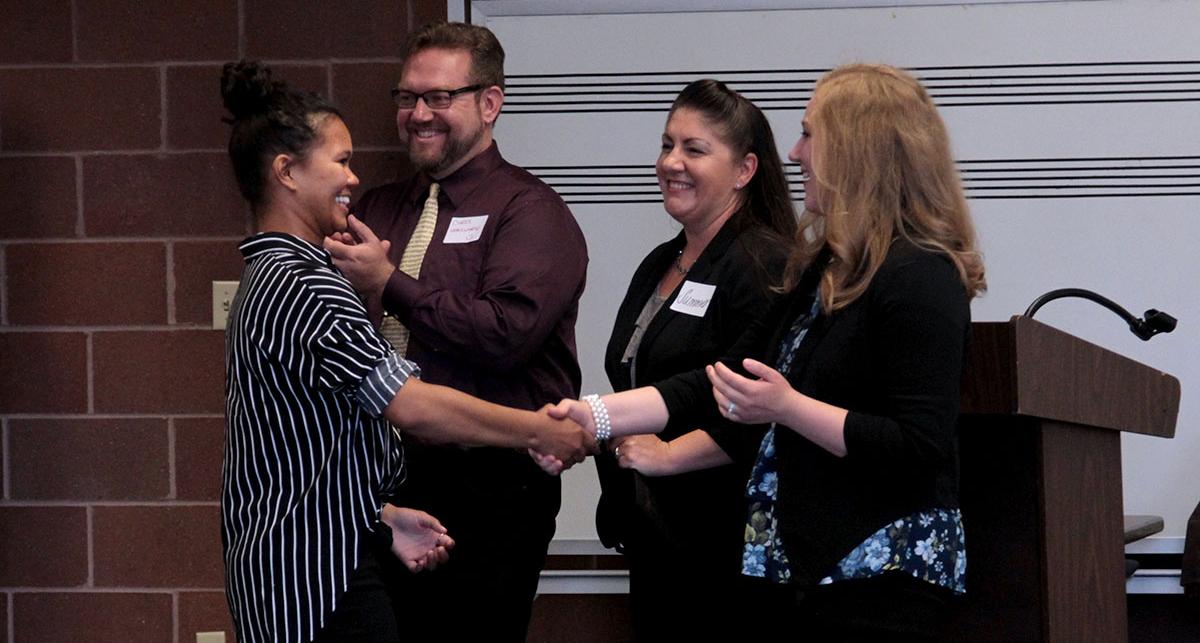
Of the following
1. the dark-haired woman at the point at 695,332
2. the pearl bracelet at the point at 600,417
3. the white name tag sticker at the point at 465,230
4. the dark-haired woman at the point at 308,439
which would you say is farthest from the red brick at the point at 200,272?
the pearl bracelet at the point at 600,417

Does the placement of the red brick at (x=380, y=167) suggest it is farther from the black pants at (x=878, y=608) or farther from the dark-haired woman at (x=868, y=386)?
the black pants at (x=878, y=608)

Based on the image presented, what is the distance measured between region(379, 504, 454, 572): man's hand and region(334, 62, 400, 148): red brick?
53.1 inches

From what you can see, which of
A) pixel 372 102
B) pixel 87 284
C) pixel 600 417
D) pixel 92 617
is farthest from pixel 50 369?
pixel 600 417

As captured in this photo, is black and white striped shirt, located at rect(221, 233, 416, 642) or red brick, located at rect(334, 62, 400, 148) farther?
red brick, located at rect(334, 62, 400, 148)

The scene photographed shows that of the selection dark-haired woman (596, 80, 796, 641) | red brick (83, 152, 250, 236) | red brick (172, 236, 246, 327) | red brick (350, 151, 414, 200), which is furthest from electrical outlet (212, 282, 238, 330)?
dark-haired woman (596, 80, 796, 641)

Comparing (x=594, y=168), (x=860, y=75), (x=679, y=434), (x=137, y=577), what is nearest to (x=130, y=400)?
(x=137, y=577)

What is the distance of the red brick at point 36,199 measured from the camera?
3373mm

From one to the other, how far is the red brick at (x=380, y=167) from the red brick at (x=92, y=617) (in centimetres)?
118

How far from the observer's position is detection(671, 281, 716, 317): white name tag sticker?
2.47 m

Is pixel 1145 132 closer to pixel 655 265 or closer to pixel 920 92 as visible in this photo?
pixel 655 265

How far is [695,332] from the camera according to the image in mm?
2459

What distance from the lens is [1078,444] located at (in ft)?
6.62

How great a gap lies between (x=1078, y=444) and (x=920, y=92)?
0.60 meters

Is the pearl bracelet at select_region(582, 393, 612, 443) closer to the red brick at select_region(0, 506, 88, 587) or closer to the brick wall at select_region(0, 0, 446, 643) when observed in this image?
the brick wall at select_region(0, 0, 446, 643)
